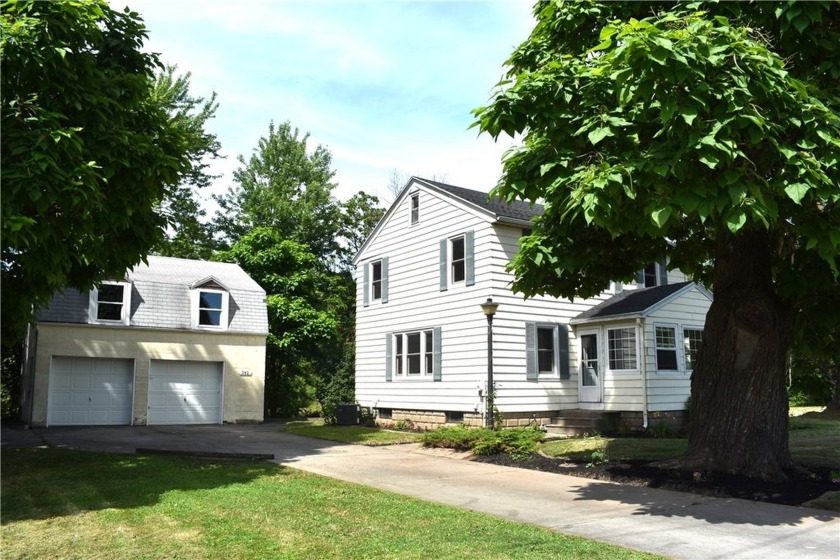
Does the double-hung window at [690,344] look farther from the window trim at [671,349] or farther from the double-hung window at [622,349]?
the double-hung window at [622,349]

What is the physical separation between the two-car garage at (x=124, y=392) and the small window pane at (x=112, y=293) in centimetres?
203

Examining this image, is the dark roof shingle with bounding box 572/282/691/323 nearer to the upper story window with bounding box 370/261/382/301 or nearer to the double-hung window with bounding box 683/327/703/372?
the double-hung window with bounding box 683/327/703/372

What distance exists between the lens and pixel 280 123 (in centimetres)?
4256

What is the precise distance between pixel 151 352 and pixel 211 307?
104 inches

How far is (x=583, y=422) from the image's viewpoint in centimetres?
1888

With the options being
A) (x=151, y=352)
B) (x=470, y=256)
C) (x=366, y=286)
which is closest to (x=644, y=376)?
(x=470, y=256)

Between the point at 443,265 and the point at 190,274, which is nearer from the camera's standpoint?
the point at 443,265

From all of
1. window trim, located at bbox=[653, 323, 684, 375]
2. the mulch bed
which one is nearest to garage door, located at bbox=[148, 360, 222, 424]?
window trim, located at bbox=[653, 323, 684, 375]

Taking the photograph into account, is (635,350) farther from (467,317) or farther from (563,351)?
(467,317)

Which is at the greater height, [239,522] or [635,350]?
[635,350]

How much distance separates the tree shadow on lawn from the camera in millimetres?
8458

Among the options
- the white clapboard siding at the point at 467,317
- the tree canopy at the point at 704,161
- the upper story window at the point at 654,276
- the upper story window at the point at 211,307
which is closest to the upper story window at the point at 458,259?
the white clapboard siding at the point at 467,317

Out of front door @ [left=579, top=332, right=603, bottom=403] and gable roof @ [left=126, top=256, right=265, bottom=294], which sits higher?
gable roof @ [left=126, top=256, right=265, bottom=294]

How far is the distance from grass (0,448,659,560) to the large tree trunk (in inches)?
171
